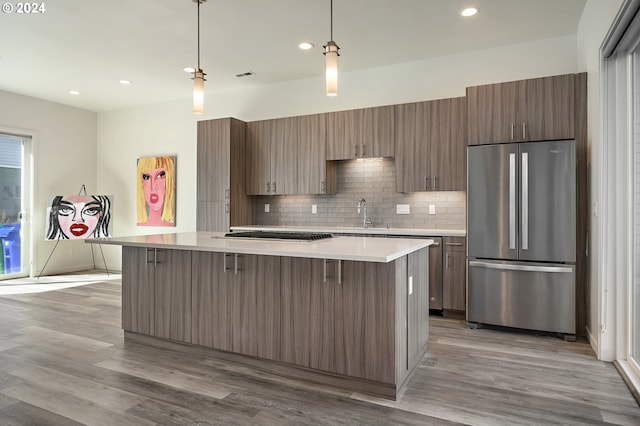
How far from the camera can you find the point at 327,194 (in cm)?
543

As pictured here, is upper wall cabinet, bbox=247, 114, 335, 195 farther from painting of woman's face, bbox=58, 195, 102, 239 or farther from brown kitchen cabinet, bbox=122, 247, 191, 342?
painting of woman's face, bbox=58, 195, 102, 239

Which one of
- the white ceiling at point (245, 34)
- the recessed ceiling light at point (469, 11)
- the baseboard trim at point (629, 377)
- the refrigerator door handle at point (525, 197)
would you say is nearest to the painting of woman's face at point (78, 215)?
the white ceiling at point (245, 34)

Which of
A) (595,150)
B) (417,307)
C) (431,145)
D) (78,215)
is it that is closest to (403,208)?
(431,145)

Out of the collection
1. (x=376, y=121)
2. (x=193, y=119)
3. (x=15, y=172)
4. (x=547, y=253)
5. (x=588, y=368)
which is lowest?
(x=588, y=368)

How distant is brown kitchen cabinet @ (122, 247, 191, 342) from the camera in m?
3.19

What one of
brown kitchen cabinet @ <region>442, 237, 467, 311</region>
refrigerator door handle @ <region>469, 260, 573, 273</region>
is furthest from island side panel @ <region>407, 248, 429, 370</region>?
brown kitchen cabinet @ <region>442, 237, 467, 311</region>

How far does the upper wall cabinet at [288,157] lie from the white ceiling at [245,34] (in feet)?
2.34

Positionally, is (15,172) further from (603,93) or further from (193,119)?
(603,93)

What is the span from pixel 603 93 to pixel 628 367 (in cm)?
195

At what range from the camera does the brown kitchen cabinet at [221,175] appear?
213 inches

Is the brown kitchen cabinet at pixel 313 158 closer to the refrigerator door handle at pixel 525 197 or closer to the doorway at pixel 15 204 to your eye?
the refrigerator door handle at pixel 525 197

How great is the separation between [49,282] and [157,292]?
13.4 feet

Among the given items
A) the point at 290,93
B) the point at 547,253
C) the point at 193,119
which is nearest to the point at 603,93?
the point at 547,253

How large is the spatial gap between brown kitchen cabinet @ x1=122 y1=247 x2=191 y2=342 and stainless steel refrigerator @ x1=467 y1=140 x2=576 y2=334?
2.62 m
